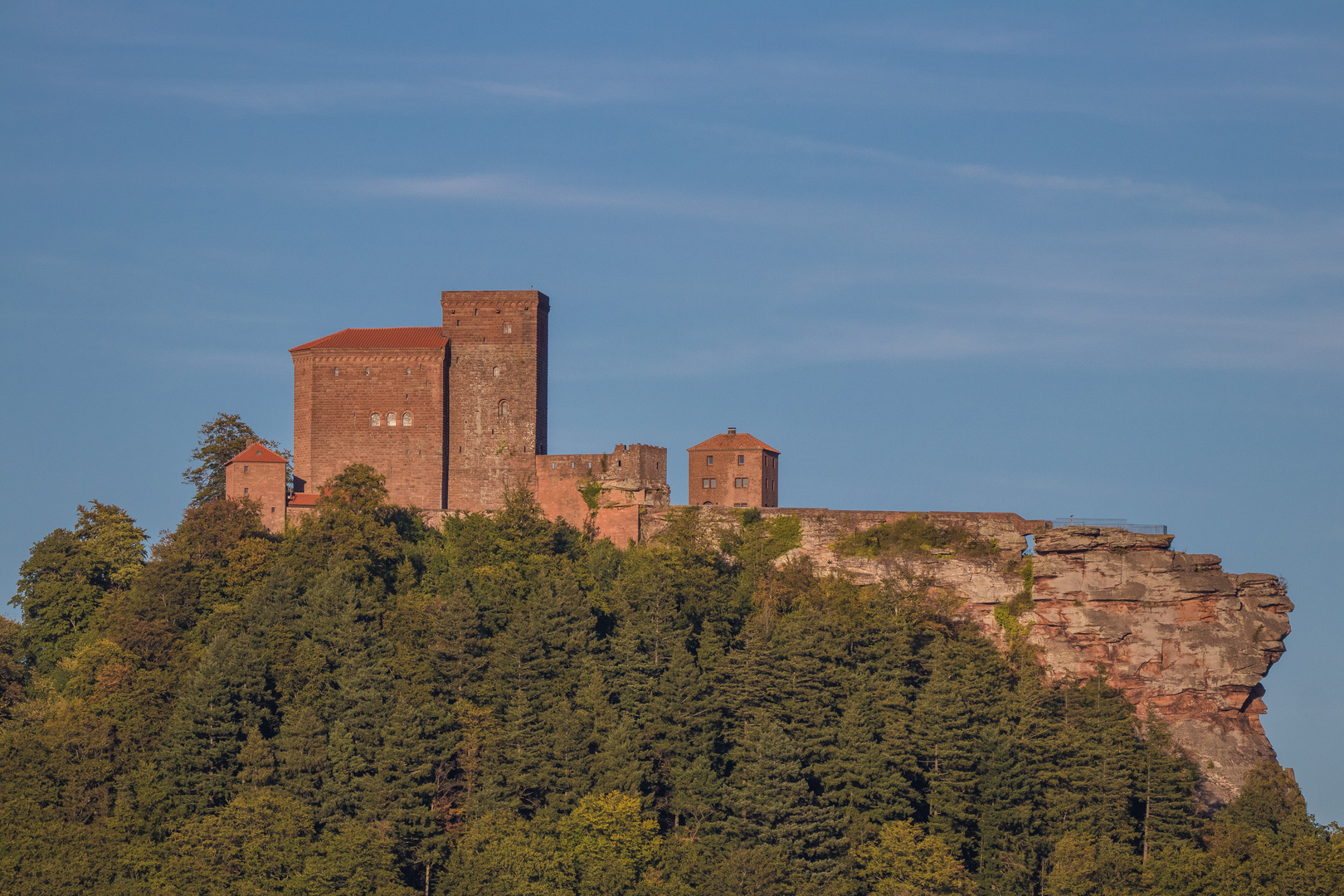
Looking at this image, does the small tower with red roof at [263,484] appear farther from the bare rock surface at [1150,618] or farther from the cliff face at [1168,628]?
the cliff face at [1168,628]

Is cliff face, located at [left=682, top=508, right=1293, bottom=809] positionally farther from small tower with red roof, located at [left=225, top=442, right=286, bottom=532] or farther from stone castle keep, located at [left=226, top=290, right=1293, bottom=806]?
small tower with red roof, located at [left=225, top=442, right=286, bottom=532]

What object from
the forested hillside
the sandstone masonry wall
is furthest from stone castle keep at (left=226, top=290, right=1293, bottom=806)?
the forested hillside

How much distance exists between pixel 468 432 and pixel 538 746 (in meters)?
16.8

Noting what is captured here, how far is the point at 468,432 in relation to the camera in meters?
74.0

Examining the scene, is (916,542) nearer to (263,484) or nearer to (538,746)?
(538,746)

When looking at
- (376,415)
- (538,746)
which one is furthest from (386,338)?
(538,746)

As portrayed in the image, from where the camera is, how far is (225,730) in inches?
2368

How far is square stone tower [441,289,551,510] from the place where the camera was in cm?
7369

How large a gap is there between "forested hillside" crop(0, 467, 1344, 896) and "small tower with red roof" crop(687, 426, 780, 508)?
6.67 m

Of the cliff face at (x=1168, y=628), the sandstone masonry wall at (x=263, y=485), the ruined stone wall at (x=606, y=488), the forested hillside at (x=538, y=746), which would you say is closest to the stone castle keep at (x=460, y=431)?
the ruined stone wall at (x=606, y=488)

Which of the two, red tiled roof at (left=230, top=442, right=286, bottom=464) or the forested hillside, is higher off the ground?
red tiled roof at (left=230, top=442, right=286, bottom=464)

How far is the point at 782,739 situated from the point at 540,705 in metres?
8.31

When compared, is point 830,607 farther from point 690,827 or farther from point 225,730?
point 225,730

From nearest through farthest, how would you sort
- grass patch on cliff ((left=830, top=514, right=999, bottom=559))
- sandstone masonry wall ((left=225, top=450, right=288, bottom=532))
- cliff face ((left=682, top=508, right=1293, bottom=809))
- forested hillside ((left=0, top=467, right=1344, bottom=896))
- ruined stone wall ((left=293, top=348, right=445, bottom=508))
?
forested hillside ((left=0, top=467, right=1344, bottom=896))
cliff face ((left=682, top=508, right=1293, bottom=809))
sandstone masonry wall ((left=225, top=450, right=288, bottom=532))
grass patch on cliff ((left=830, top=514, right=999, bottom=559))
ruined stone wall ((left=293, top=348, right=445, bottom=508))
